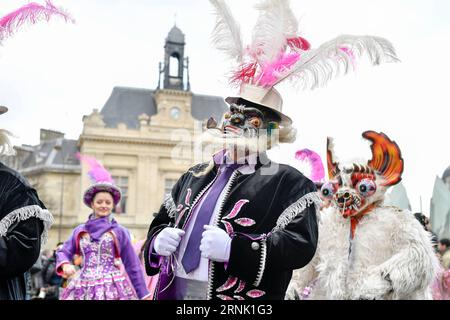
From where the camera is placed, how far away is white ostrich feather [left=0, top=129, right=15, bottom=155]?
11.0 feet

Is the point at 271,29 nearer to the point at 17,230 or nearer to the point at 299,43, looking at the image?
the point at 299,43

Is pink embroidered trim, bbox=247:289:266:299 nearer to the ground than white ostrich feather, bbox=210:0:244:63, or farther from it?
nearer to the ground

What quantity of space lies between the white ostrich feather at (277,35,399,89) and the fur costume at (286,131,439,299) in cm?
151

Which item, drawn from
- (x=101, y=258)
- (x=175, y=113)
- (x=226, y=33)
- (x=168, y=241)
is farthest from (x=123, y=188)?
(x=168, y=241)

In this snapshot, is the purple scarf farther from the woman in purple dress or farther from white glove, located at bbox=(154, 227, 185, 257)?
white glove, located at bbox=(154, 227, 185, 257)

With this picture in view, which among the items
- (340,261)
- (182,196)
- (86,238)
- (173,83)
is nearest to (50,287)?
(86,238)

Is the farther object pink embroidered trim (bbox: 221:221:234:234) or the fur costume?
the fur costume

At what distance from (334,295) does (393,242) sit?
56cm

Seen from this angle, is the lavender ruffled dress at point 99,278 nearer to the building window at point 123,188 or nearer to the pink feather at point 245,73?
the pink feather at point 245,73

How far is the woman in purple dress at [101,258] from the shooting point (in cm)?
599

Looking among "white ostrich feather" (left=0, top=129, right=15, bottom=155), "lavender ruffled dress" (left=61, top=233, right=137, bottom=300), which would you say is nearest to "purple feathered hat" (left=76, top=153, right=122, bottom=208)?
"lavender ruffled dress" (left=61, top=233, right=137, bottom=300)

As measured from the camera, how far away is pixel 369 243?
4277 mm

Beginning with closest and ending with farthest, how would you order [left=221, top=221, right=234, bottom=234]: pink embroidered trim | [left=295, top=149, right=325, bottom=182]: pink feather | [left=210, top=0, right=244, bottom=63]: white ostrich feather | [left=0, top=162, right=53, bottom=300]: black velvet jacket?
[left=221, top=221, right=234, bottom=234]: pink embroidered trim → [left=0, top=162, right=53, bottom=300]: black velvet jacket → [left=210, top=0, right=244, bottom=63]: white ostrich feather → [left=295, top=149, right=325, bottom=182]: pink feather

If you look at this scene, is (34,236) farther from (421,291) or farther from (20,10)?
(421,291)
